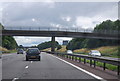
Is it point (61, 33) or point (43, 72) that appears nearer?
point (43, 72)

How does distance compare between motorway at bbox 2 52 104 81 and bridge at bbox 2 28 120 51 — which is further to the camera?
bridge at bbox 2 28 120 51

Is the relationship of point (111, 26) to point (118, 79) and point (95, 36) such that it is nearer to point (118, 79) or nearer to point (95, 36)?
point (95, 36)

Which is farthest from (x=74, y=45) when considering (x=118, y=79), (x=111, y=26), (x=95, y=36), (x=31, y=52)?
(x=118, y=79)

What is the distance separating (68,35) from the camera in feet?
228

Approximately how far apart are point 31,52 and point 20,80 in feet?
66.9

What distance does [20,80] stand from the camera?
1185cm

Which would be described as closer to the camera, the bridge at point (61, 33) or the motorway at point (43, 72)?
the motorway at point (43, 72)

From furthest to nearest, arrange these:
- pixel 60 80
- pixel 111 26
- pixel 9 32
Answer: pixel 111 26, pixel 9 32, pixel 60 80

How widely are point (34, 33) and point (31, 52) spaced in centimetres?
3669

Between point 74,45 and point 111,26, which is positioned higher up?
point 111,26

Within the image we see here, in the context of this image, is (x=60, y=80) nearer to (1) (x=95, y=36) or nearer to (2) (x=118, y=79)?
(2) (x=118, y=79)

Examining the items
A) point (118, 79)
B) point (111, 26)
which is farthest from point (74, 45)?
point (118, 79)

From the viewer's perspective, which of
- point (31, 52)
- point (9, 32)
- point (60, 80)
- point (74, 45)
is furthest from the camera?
point (74, 45)

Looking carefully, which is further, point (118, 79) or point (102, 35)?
point (102, 35)
